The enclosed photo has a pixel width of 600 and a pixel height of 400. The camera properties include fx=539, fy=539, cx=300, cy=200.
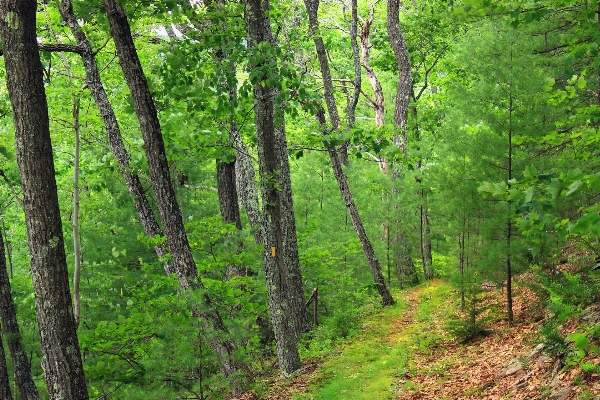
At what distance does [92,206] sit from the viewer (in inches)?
595

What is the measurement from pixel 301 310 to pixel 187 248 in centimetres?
390

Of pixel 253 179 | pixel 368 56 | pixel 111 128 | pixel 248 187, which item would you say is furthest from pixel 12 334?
pixel 368 56

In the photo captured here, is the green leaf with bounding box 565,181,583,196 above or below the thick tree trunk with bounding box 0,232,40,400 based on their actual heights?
above

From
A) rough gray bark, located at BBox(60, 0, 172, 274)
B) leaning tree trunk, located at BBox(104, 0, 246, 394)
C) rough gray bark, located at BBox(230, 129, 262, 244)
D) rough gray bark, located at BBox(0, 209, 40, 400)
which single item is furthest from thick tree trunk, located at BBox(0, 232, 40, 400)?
leaning tree trunk, located at BBox(104, 0, 246, 394)

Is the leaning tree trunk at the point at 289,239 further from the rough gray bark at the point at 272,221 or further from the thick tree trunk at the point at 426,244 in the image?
the thick tree trunk at the point at 426,244

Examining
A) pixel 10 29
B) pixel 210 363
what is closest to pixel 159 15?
pixel 10 29

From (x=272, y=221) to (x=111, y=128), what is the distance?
3.11 meters

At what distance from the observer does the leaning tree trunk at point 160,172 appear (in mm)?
6961

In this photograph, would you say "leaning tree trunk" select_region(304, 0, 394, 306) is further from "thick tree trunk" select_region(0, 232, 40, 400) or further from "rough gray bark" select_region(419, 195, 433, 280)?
"thick tree trunk" select_region(0, 232, 40, 400)

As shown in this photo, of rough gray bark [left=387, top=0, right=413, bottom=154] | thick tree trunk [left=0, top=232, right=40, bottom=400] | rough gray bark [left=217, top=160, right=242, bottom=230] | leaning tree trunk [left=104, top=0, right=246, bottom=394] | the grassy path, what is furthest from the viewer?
rough gray bark [left=387, top=0, right=413, bottom=154]

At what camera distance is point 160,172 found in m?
7.16

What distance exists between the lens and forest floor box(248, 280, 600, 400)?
→ 579cm

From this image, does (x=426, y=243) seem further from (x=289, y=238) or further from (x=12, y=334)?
(x=12, y=334)

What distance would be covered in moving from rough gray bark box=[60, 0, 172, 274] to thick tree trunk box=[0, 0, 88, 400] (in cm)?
301
